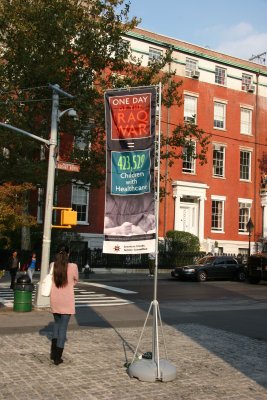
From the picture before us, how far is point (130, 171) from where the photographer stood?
7.75 meters

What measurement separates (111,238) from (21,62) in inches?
811

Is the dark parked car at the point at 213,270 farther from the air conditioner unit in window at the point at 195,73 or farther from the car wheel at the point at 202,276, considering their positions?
the air conditioner unit in window at the point at 195,73

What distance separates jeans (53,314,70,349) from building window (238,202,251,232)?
35176 mm

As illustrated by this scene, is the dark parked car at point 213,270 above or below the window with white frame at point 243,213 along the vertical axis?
below

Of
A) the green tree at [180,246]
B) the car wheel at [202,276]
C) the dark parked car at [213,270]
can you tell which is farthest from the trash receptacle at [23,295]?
the green tree at [180,246]

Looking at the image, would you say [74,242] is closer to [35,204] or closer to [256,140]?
[35,204]

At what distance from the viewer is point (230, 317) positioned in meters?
14.7

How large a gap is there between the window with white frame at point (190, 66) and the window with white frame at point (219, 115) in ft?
10.4

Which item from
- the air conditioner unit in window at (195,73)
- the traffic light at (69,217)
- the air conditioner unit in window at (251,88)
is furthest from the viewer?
the air conditioner unit in window at (251,88)

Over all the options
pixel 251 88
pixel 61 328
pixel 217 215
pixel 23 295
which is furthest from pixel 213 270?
pixel 61 328

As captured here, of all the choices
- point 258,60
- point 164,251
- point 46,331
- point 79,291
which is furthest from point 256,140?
point 46,331

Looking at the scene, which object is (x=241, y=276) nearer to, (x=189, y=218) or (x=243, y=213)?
(x=189, y=218)

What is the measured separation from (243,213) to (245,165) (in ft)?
12.9

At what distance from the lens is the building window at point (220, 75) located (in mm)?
42156
